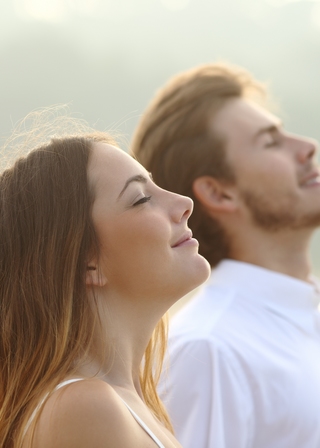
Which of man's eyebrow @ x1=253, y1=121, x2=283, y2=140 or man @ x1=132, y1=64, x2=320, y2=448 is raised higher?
man's eyebrow @ x1=253, y1=121, x2=283, y2=140

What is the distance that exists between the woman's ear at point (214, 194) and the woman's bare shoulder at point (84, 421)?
4.97 ft

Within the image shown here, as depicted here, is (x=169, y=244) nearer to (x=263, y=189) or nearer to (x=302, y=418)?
(x=302, y=418)

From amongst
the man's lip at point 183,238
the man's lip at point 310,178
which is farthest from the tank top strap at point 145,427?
the man's lip at point 310,178

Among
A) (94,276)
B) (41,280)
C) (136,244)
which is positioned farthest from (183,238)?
(41,280)

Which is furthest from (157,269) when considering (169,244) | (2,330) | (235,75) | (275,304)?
(235,75)

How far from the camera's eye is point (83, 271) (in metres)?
1.46

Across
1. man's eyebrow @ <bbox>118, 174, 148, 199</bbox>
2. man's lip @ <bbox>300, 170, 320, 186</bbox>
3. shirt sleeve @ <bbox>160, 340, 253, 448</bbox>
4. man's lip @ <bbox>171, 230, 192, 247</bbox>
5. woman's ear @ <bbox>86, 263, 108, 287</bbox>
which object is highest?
man's eyebrow @ <bbox>118, 174, 148, 199</bbox>

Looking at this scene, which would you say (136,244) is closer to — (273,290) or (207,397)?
(207,397)

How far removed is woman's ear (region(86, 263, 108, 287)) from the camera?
1.46 meters

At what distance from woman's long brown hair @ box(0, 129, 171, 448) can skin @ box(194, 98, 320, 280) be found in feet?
4.13

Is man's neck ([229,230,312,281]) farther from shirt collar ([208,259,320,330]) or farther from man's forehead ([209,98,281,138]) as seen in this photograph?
man's forehead ([209,98,281,138])

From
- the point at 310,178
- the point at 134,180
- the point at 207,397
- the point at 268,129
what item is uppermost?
the point at 134,180

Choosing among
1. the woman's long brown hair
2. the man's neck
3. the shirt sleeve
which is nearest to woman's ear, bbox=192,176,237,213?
the man's neck

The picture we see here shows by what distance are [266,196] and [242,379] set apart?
83 centimetres
